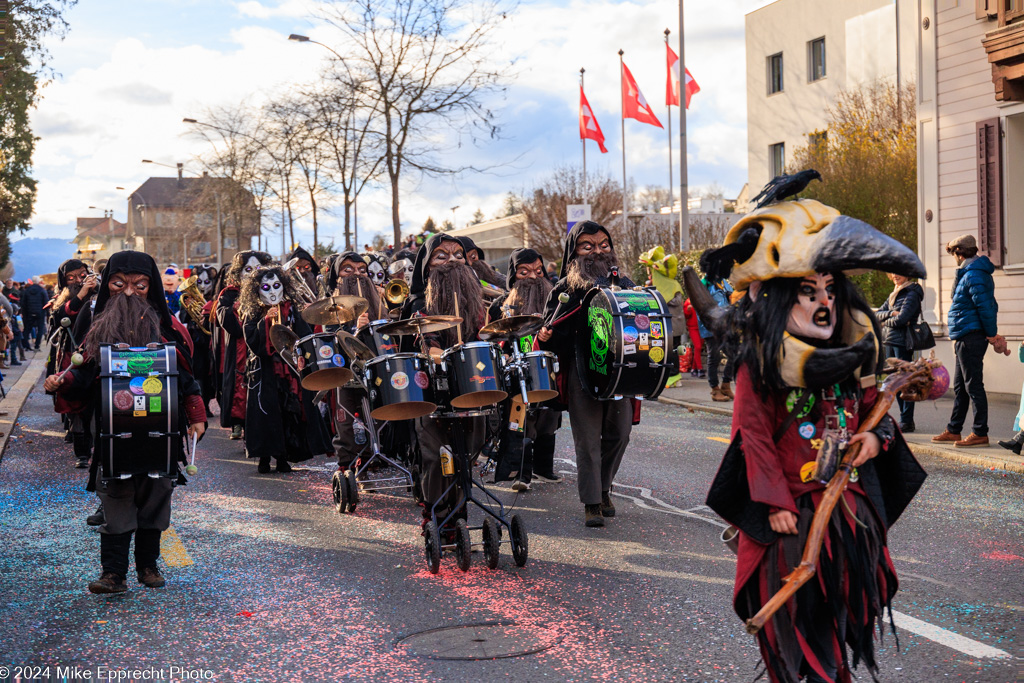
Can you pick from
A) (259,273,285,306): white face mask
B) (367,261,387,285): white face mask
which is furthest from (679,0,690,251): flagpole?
(259,273,285,306): white face mask

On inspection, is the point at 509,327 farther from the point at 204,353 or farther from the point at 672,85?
the point at 672,85

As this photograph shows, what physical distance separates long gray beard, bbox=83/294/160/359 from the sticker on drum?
0.33 meters

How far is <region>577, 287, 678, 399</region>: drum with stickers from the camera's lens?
674cm

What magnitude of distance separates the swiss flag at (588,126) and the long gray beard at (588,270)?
98.5ft

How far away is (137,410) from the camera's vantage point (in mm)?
5609

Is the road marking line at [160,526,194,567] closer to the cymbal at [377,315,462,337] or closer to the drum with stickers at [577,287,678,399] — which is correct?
the cymbal at [377,315,462,337]

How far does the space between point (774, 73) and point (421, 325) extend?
110 feet

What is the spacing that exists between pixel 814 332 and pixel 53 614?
412cm

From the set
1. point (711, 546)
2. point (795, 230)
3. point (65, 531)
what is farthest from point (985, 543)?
point (65, 531)

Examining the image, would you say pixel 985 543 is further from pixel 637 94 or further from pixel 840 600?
pixel 637 94

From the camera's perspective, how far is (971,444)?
10156mm

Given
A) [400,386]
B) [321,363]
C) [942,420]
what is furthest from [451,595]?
[942,420]

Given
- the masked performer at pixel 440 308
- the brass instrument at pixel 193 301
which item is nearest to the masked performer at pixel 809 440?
the masked performer at pixel 440 308

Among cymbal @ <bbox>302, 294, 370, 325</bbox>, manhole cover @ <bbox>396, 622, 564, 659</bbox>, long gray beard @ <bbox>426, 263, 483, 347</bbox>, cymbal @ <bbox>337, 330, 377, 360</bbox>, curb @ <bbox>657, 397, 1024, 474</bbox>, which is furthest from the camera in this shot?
curb @ <bbox>657, 397, 1024, 474</bbox>
